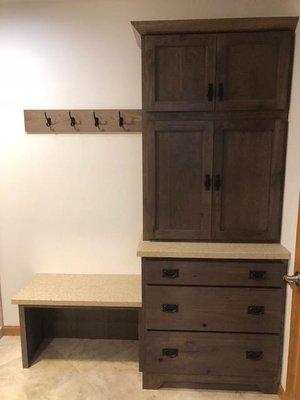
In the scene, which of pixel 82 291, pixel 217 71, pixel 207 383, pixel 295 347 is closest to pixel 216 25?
pixel 217 71

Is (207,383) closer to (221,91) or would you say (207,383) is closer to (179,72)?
(221,91)

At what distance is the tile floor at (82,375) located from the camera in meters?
2.05

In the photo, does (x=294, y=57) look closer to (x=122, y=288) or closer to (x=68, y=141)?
(x=68, y=141)

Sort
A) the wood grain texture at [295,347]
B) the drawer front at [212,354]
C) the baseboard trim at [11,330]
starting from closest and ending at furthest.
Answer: the wood grain texture at [295,347] → the drawer front at [212,354] → the baseboard trim at [11,330]

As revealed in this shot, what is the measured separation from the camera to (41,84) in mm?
2365

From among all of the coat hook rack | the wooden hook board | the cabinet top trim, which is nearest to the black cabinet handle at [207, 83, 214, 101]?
the cabinet top trim

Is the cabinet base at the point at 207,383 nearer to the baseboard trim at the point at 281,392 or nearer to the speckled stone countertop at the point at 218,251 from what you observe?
the baseboard trim at the point at 281,392

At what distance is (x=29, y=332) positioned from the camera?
234 centimetres

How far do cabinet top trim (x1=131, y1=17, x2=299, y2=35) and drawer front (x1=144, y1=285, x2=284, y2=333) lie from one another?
1.51 meters

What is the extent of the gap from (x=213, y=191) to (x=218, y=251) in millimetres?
370

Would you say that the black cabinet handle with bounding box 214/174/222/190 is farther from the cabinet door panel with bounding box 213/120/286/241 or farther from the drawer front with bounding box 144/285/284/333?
the drawer front with bounding box 144/285/284/333

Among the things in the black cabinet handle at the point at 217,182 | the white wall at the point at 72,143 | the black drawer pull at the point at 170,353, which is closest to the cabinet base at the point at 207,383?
the black drawer pull at the point at 170,353

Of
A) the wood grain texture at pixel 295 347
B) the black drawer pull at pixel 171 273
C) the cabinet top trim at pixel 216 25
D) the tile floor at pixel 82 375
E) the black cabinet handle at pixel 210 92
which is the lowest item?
the tile floor at pixel 82 375

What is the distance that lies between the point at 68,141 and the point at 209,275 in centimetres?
139
